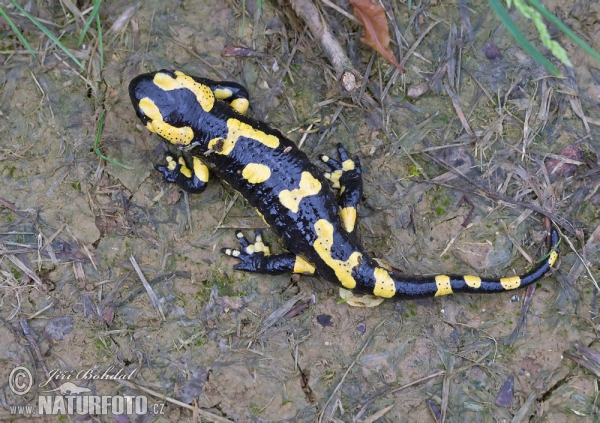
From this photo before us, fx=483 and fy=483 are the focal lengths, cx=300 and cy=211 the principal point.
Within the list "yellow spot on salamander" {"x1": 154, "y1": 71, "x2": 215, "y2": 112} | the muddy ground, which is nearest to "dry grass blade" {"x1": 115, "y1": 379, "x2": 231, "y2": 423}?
the muddy ground

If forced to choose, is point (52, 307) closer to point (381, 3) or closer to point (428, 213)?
point (428, 213)

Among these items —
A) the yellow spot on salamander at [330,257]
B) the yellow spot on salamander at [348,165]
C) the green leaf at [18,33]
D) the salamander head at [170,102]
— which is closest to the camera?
the green leaf at [18,33]

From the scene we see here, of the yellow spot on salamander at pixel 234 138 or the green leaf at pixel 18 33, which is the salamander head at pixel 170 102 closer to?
the yellow spot on salamander at pixel 234 138

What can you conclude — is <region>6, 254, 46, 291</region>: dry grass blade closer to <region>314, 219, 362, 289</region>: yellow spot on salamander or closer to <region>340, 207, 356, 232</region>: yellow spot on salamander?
<region>314, 219, 362, 289</region>: yellow spot on salamander

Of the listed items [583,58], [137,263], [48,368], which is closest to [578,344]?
[583,58]

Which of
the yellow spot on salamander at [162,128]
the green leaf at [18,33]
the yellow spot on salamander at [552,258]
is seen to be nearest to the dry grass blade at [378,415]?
the yellow spot on salamander at [552,258]

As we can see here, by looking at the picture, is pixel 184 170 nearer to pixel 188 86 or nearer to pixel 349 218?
pixel 188 86

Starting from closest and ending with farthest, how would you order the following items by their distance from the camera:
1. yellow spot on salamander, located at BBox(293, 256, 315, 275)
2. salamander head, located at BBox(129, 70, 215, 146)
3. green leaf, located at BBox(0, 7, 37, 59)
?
1. green leaf, located at BBox(0, 7, 37, 59)
2. salamander head, located at BBox(129, 70, 215, 146)
3. yellow spot on salamander, located at BBox(293, 256, 315, 275)
